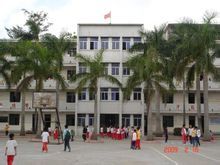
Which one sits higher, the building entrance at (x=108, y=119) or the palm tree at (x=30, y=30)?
the palm tree at (x=30, y=30)

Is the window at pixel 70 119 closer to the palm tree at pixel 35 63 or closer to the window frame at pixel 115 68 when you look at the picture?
the window frame at pixel 115 68

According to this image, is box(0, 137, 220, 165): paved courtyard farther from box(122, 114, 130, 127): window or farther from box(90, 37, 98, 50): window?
box(90, 37, 98, 50): window

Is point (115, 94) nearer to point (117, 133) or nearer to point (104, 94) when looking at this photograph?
point (104, 94)

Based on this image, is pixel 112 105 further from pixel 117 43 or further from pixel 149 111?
pixel 149 111

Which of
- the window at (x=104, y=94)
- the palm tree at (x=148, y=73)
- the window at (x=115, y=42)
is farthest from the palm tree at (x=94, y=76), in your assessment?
the window at (x=115, y=42)

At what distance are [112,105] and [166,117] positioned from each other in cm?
914

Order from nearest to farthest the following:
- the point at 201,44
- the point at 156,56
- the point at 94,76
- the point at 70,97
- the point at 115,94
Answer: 1. the point at 201,44
2. the point at 94,76
3. the point at 156,56
4. the point at 115,94
5. the point at 70,97

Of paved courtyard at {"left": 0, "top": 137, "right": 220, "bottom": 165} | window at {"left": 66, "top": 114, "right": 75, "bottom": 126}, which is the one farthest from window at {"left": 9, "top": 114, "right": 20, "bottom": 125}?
paved courtyard at {"left": 0, "top": 137, "right": 220, "bottom": 165}

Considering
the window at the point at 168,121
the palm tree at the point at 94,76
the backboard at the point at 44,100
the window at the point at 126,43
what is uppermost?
the window at the point at 126,43

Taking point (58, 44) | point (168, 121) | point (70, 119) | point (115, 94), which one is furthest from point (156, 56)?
point (70, 119)

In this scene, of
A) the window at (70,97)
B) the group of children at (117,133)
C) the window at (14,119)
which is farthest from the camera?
the window at (14,119)

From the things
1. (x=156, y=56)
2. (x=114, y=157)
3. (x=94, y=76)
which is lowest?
(x=114, y=157)

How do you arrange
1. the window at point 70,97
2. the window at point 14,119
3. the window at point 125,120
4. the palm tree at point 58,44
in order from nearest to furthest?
the palm tree at point 58,44
the window at point 125,120
the window at point 70,97
the window at point 14,119

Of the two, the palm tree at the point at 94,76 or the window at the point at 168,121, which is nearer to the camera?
the palm tree at the point at 94,76
